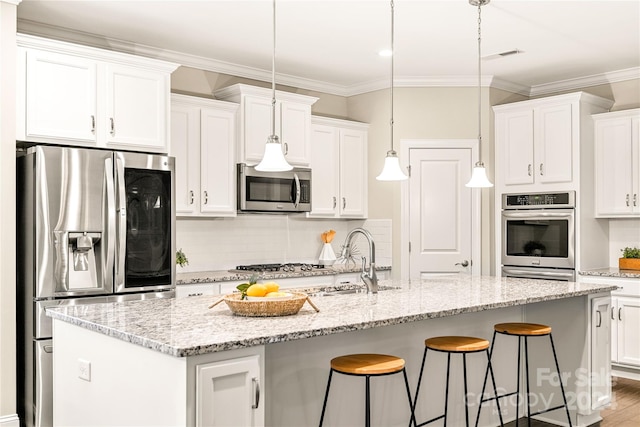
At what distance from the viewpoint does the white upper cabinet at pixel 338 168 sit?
5.95 m

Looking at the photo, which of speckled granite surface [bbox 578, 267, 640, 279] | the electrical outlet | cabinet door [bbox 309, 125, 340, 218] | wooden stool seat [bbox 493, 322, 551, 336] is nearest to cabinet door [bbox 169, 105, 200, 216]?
cabinet door [bbox 309, 125, 340, 218]

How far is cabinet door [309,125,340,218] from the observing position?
593cm

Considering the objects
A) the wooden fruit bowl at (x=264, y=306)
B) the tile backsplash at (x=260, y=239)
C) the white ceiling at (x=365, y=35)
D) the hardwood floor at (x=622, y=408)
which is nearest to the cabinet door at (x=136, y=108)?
the white ceiling at (x=365, y=35)

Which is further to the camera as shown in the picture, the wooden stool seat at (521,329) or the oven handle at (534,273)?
the oven handle at (534,273)

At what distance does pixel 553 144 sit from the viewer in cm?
568

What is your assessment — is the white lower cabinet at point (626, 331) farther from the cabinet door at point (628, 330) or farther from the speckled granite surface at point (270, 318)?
the speckled granite surface at point (270, 318)

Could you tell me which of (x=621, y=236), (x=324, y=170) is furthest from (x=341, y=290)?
(x=621, y=236)

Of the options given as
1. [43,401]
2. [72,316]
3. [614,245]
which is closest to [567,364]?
[614,245]

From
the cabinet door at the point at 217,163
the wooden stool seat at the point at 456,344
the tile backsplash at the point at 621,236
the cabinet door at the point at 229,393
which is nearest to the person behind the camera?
the cabinet door at the point at 229,393

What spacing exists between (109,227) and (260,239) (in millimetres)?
1984

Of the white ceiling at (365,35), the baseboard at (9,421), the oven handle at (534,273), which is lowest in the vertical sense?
the baseboard at (9,421)

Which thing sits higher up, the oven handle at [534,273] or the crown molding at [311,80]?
the crown molding at [311,80]

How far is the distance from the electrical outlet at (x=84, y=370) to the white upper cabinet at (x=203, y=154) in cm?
231

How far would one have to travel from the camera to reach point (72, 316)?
2678mm
